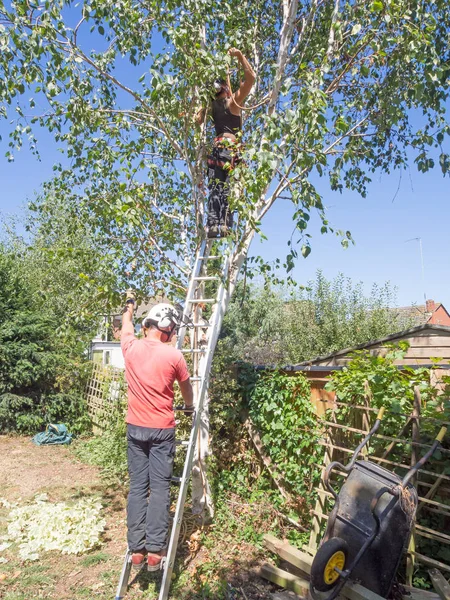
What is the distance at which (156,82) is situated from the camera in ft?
12.3

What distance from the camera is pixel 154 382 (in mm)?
3359

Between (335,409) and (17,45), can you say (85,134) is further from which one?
(335,409)

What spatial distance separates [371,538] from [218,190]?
3395 mm

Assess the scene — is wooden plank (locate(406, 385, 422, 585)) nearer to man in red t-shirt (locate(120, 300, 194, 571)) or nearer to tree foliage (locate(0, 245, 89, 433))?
man in red t-shirt (locate(120, 300, 194, 571))

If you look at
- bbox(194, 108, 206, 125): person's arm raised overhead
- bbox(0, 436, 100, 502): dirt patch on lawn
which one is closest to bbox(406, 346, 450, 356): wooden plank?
bbox(194, 108, 206, 125): person's arm raised overhead

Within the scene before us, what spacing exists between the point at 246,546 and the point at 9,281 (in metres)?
7.95

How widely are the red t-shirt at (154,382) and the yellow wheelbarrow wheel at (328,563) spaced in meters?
1.36

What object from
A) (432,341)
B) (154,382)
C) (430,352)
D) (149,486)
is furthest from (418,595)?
(432,341)

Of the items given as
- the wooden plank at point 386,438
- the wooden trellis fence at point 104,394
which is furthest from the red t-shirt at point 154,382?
the wooden trellis fence at point 104,394

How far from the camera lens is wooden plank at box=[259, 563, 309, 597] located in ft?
11.6

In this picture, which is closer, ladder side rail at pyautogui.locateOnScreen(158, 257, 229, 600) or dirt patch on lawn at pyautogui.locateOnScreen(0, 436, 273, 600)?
ladder side rail at pyautogui.locateOnScreen(158, 257, 229, 600)

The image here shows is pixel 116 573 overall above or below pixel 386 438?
below

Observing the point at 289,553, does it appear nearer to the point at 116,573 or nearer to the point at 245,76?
the point at 116,573

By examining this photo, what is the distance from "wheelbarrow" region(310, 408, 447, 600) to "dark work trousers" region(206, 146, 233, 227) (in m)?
2.73
